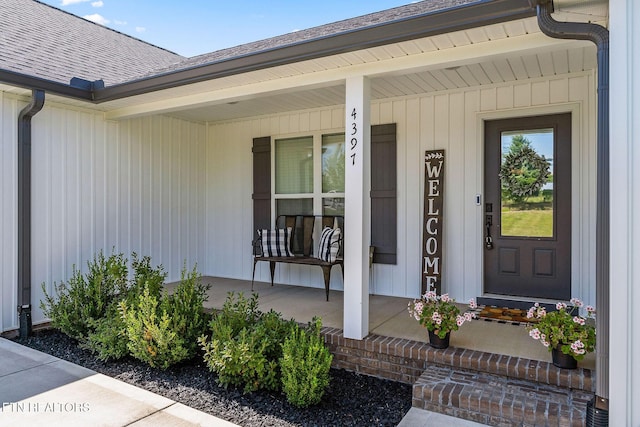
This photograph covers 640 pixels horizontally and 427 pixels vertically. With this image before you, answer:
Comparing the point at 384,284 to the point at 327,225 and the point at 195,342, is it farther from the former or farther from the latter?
the point at 195,342

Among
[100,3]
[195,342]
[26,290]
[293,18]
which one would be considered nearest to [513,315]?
[195,342]

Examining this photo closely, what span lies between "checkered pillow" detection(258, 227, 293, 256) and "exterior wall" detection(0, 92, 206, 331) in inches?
59.4

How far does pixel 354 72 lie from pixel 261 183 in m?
2.87

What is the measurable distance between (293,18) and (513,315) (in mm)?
7444

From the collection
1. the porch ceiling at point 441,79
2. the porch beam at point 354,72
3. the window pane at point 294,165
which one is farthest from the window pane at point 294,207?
the porch beam at point 354,72

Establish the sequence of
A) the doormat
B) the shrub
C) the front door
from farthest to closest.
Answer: the front door < the doormat < the shrub

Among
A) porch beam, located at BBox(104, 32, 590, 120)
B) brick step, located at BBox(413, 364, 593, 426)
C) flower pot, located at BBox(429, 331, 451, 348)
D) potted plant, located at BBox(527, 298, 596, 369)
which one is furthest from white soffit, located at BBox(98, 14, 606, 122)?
brick step, located at BBox(413, 364, 593, 426)

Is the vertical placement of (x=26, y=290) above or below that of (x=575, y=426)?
above

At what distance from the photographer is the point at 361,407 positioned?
9.42ft

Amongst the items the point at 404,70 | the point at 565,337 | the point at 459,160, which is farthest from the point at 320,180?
the point at 565,337

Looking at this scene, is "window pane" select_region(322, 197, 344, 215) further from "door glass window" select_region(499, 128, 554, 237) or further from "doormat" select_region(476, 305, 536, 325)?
"doormat" select_region(476, 305, 536, 325)

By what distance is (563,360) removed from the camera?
108 inches

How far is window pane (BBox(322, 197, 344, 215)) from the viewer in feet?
17.9

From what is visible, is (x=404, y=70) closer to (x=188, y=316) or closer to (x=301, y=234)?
(x=188, y=316)
